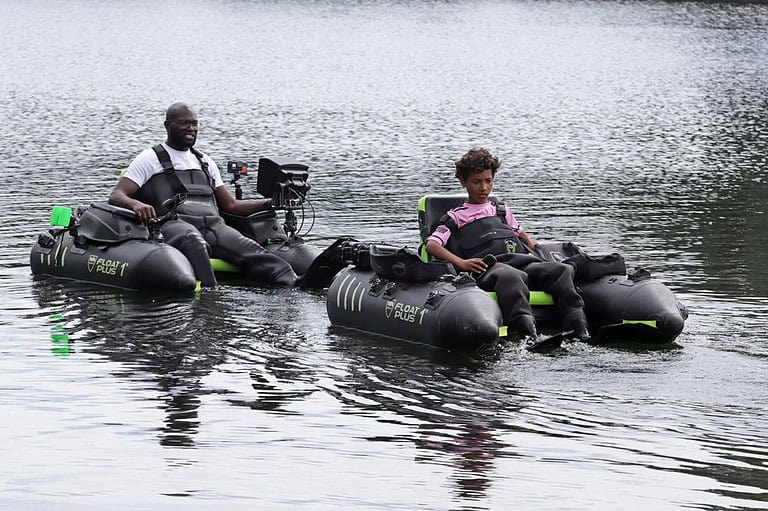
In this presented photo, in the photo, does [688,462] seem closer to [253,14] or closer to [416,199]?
[416,199]

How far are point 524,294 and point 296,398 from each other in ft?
7.72

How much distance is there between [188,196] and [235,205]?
55 centimetres

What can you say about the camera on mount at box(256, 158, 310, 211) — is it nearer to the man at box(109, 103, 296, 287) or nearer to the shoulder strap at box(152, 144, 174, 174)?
the man at box(109, 103, 296, 287)

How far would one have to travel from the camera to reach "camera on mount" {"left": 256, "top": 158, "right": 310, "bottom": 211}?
1509 cm

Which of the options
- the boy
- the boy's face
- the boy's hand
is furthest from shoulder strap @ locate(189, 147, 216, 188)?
the boy's hand

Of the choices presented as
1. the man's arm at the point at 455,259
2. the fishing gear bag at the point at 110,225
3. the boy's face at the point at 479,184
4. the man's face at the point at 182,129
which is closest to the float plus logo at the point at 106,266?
the fishing gear bag at the point at 110,225

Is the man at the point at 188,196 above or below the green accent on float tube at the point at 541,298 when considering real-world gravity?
above

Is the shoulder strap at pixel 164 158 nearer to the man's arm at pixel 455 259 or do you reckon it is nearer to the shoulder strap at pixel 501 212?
the man's arm at pixel 455 259

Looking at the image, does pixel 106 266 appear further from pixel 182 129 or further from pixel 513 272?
pixel 513 272

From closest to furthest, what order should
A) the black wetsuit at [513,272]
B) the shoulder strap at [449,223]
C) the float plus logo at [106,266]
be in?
the black wetsuit at [513,272], the shoulder strap at [449,223], the float plus logo at [106,266]

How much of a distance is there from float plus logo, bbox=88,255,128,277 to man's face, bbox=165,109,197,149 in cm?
135

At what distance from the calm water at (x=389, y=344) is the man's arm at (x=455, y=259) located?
779mm

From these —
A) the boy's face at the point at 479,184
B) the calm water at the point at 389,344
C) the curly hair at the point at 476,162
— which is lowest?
the calm water at the point at 389,344

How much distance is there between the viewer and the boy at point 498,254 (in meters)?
11.6
